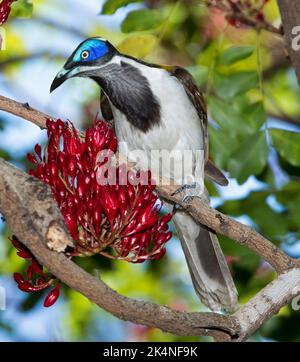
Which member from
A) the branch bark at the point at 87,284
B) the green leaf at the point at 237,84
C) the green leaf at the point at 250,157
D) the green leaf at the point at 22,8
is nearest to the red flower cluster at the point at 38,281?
the branch bark at the point at 87,284

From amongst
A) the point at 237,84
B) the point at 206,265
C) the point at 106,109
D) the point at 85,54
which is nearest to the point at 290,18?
the point at 237,84

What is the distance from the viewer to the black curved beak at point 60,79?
4726 mm

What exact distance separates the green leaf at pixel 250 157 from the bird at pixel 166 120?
15 cm

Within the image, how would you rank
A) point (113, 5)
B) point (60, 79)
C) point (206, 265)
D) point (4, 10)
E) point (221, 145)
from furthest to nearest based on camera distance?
point (221, 145)
point (206, 265)
point (113, 5)
point (60, 79)
point (4, 10)

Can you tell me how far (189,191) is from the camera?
190 inches

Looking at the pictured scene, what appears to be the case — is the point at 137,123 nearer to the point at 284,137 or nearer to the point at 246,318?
the point at 284,137

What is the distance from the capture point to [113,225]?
12.5 feet

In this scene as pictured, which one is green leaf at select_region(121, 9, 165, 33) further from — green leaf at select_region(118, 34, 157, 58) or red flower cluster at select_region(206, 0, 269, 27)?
red flower cluster at select_region(206, 0, 269, 27)

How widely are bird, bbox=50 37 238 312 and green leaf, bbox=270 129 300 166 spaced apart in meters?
0.45

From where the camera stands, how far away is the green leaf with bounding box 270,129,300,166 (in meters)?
5.55

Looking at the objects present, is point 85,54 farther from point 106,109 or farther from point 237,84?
point 237,84

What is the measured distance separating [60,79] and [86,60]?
1.15 feet

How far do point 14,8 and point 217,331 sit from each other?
7.84ft
